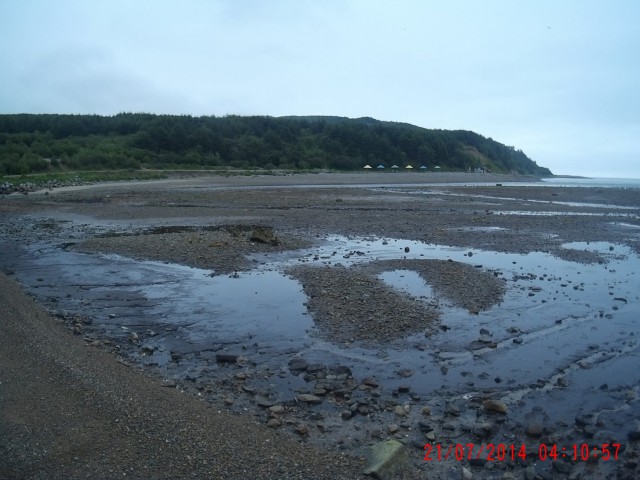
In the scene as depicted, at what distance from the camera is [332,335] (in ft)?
30.1

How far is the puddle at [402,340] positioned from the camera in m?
7.45

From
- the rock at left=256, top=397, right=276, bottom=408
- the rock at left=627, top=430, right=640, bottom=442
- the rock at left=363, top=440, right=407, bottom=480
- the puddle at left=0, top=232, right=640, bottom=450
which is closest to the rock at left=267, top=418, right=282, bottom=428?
the rock at left=256, top=397, right=276, bottom=408

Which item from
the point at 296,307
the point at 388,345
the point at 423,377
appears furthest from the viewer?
the point at 296,307

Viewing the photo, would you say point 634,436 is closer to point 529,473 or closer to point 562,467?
point 562,467

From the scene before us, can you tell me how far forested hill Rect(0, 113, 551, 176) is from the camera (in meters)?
74.9

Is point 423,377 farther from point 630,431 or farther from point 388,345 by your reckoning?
point 630,431

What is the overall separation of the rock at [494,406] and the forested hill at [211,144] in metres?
67.3

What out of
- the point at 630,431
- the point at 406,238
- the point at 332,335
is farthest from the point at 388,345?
the point at 406,238

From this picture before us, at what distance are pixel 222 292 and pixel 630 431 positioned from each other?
29.1 ft

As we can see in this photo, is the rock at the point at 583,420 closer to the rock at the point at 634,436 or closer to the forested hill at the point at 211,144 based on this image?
the rock at the point at 634,436

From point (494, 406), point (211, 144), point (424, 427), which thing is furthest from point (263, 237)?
point (211, 144)

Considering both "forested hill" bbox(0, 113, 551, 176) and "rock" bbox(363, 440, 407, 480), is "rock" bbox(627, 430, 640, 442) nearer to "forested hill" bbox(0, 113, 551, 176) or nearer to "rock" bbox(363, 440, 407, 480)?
"rock" bbox(363, 440, 407, 480)
